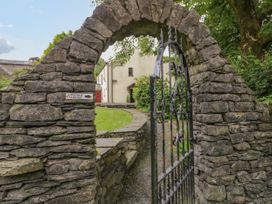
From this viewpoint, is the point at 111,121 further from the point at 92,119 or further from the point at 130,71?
the point at 130,71

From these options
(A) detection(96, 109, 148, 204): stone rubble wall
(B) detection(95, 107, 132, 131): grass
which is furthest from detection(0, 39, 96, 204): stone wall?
(B) detection(95, 107, 132, 131): grass

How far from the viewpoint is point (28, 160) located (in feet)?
7.58

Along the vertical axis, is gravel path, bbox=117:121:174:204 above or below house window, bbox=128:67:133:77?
below

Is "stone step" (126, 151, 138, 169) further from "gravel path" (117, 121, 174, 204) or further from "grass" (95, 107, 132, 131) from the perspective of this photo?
"grass" (95, 107, 132, 131)

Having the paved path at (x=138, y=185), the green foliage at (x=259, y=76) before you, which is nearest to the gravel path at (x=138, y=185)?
the paved path at (x=138, y=185)

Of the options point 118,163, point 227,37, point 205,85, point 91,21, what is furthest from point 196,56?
point 227,37

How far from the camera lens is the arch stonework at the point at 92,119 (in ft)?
7.73

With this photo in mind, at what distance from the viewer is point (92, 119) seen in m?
2.57

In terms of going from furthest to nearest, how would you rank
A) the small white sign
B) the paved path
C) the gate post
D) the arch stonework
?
the paved path
the small white sign
the arch stonework
the gate post

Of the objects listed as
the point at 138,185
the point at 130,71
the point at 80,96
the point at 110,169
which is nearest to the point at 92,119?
the point at 80,96

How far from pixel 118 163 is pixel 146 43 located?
20.8 feet

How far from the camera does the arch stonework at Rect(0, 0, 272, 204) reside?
2.36m

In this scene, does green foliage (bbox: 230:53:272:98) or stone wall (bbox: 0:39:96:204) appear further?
green foliage (bbox: 230:53:272:98)

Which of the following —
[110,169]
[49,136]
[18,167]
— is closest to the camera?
[18,167]
